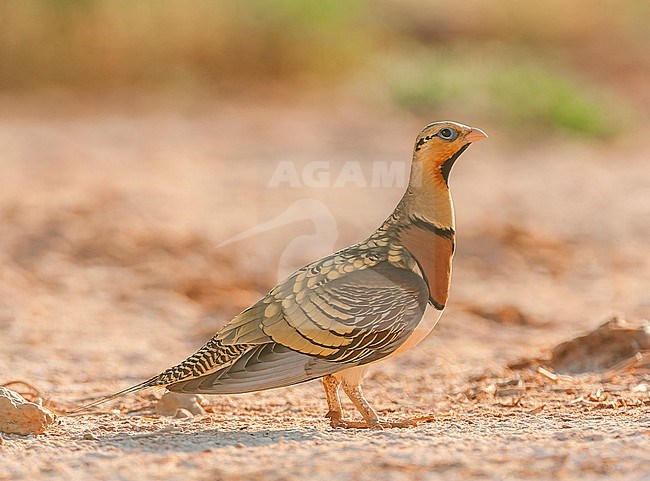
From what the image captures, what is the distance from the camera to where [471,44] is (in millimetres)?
20297

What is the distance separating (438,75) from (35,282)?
300 inches

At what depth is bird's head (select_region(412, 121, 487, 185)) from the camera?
4.38 m

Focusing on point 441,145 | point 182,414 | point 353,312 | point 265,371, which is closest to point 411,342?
point 353,312

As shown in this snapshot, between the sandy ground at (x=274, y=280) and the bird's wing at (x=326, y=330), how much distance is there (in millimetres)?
242

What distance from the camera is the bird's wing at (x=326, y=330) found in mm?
4133

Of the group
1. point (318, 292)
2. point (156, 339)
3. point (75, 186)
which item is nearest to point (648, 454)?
point (318, 292)

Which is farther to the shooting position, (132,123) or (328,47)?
(328,47)

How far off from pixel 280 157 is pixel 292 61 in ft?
16.2

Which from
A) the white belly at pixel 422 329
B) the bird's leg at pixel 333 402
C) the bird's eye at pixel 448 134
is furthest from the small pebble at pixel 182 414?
the bird's eye at pixel 448 134

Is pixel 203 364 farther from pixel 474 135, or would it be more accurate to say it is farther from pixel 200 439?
pixel 474 135

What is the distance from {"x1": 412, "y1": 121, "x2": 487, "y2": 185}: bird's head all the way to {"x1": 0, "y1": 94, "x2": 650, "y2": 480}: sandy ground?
41.6 inches

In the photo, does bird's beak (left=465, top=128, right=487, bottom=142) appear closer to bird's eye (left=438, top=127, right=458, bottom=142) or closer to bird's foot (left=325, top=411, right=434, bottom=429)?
bird's eye (left=438, top=127, right=458, bottom=142)

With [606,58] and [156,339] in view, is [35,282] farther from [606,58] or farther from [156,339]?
[606,58]

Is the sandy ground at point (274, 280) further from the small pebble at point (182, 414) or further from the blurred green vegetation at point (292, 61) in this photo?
the blurred green vegetation at point (292, 61)
